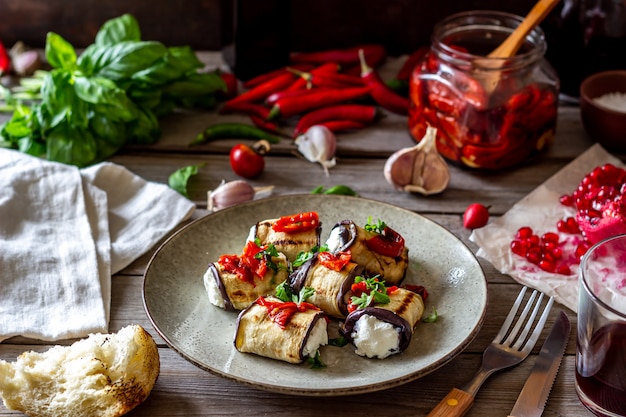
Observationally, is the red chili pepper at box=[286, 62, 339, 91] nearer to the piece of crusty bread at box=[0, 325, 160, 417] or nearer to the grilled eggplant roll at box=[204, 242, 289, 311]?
the grilled eggplant roll at box=[204, 242, 289, 311]

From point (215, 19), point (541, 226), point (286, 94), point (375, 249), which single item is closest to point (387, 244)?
point (375, 249)

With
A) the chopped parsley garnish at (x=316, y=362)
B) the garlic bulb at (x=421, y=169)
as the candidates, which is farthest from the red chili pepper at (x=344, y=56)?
the chopped parsley garnish at (x=316, y=362)

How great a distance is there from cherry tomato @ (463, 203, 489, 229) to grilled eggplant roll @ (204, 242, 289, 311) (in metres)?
0.64

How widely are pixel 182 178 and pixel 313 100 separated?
2.04 ft

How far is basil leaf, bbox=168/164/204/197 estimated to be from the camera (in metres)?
2.45

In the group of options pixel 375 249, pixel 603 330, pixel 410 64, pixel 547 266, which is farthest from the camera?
pixel 410 64

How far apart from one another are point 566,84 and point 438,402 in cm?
168

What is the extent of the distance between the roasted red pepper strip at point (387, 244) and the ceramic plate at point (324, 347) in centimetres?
10

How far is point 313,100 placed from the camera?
286 cm

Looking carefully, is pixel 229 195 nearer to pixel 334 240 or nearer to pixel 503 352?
pixel 334 240

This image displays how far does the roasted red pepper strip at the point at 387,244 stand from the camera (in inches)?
75.7

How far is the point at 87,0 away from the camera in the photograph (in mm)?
3246

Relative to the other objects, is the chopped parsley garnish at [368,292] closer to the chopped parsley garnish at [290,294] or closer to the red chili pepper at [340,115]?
the chopped parsley garnish at [290,294]

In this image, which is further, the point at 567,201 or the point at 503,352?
the point at 567,201
